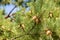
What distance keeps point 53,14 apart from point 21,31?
1.31 ft

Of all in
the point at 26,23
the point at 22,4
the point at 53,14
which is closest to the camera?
the point at 26,23

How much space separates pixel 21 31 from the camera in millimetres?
2436

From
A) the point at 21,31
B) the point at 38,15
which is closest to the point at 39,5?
the point at 38,15

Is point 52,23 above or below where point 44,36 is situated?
above

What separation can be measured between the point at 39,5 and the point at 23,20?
244 mm

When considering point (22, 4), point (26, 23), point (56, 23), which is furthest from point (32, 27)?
point (22, 4)

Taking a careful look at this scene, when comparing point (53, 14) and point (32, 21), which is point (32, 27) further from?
point (53, 14)

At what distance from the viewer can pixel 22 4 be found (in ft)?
16.2

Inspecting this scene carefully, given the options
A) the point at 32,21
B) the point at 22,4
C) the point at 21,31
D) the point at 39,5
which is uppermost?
the point at 39,5

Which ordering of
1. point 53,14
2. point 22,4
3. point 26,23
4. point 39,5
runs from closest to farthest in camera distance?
point 39,5, point 26,23, point 53,14, point 22,4

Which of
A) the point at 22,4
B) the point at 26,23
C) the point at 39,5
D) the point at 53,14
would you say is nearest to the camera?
the point at 39,5

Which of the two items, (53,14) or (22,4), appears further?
(22,4)

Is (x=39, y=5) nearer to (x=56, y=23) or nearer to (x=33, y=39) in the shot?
(x=56, y=23)

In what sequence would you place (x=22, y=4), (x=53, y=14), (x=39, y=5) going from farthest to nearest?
(x=22, y=4), (x=53, y=14), (x=39, y=5)
